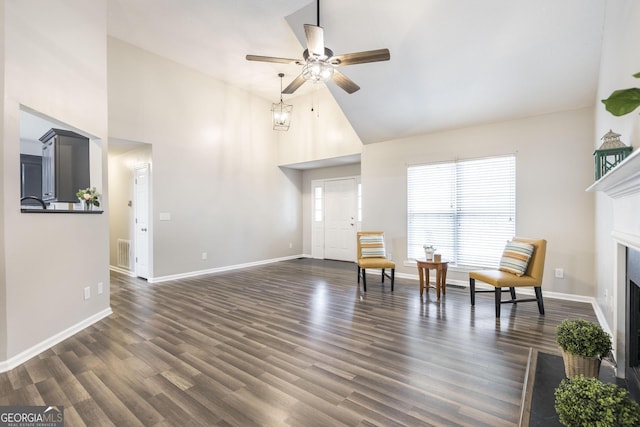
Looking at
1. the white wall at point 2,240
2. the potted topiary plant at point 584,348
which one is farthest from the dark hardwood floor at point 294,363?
the potted topiary plant at point 584,348

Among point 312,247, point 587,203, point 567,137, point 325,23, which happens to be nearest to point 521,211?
point 587,203

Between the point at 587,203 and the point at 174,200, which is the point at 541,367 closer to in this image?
the point at 587,203

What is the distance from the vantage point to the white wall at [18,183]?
238 centimetres

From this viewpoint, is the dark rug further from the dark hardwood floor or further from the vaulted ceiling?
the vaulted ceiling

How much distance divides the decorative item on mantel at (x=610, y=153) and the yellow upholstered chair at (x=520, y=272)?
48.7 inches

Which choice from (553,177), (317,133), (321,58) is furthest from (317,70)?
(317,133)

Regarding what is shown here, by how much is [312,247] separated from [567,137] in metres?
6.02

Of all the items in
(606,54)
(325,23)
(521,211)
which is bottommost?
(521,211)

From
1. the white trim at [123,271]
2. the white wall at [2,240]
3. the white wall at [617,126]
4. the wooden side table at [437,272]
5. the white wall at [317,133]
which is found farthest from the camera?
the white wall at [317,133]

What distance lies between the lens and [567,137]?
13.4 feet

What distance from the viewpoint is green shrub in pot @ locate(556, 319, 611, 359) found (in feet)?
5.88

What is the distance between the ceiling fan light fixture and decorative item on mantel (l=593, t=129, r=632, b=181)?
8.43ft

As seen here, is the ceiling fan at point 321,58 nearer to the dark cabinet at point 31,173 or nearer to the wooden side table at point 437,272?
the wooden side table at point 437,272

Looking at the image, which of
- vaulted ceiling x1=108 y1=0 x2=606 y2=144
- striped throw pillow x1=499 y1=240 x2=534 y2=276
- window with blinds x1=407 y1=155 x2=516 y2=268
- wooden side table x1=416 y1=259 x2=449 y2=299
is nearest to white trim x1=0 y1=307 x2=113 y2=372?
vaulted ceiling x1=108 y1=0 x2=606 y2=144
